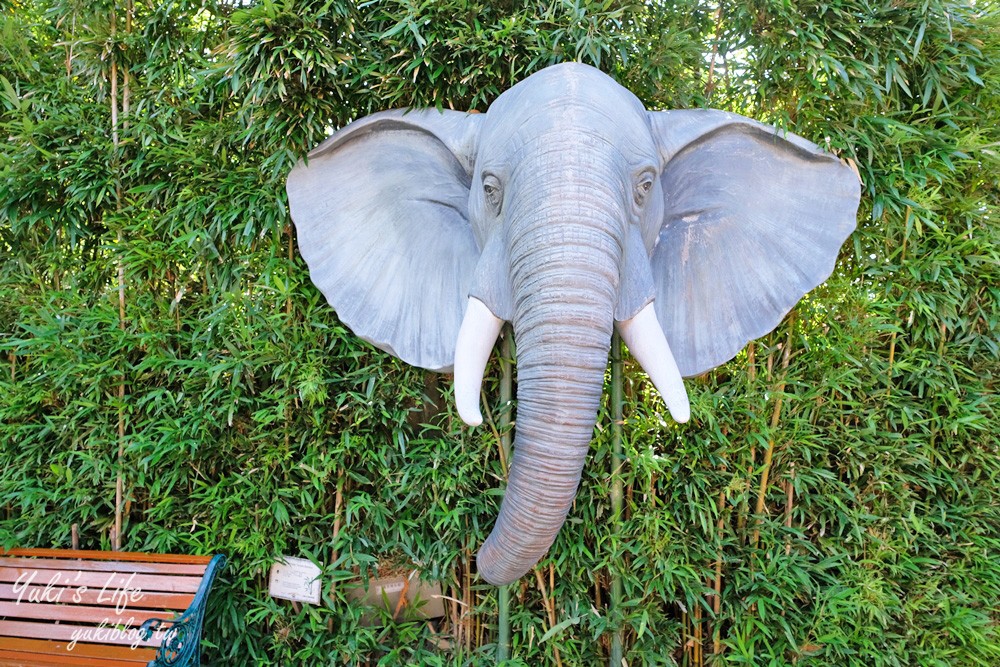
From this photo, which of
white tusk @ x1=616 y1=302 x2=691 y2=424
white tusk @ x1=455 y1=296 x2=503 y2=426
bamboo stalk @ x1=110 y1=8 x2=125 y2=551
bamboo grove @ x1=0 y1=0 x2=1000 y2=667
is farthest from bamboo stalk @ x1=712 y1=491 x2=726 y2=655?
bamboo stalk @ x1=110 y1=8 x2=125 y2=551

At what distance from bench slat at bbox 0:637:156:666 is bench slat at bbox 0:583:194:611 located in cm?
11

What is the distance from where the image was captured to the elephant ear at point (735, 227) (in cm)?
172

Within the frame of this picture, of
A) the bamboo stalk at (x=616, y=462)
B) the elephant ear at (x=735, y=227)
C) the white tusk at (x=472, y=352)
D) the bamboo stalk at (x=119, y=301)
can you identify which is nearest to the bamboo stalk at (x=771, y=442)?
the elephant ear at (x=735, y=227)

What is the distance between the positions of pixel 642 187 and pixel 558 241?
0.32 metres

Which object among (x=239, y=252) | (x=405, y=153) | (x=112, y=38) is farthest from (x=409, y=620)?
(x=112, y=38)

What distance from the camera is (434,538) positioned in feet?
6.43

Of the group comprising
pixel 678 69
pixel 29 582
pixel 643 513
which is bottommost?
pixel 29 582

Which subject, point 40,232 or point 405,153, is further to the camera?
point 40,232

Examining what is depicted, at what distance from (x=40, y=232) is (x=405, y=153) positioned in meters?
1.39

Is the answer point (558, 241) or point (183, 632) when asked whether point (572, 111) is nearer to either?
point (558, 241)

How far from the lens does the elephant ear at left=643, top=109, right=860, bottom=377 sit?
172cm

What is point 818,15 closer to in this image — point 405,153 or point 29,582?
point 405,153

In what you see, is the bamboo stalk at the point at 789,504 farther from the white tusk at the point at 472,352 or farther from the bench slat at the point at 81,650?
the bench slat at the point at 81,650

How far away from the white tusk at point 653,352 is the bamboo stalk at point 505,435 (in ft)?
1.46
